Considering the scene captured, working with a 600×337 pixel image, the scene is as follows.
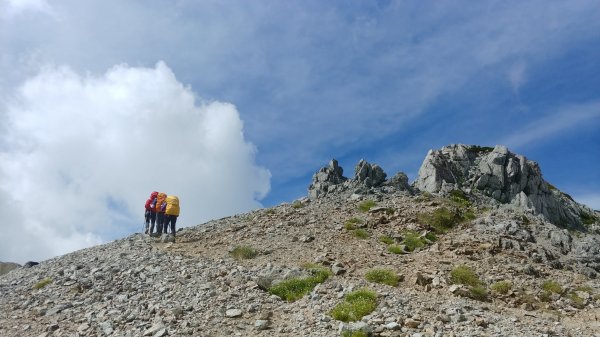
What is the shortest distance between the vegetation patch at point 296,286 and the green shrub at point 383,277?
7.47ft

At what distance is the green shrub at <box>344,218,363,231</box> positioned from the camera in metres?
34.4

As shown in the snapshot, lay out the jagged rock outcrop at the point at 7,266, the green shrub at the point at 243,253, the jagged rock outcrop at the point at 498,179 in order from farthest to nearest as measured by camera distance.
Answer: the jagged rock outcrop at the point at 7,266 → the jagged rock outcrop at the point at 498,179 → the green shrub at the point at 243,253

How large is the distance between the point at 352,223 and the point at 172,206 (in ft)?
44.0

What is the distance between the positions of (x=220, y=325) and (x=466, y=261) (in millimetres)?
16088

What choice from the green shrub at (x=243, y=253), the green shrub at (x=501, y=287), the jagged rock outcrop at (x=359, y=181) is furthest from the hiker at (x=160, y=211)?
the green shrub at (x=501, y=287)

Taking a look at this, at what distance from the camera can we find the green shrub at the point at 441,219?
117 feet

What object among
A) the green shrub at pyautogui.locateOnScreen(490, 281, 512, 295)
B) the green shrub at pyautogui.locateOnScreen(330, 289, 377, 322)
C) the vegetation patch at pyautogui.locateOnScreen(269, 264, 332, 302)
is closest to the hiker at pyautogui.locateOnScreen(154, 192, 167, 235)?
the vegetation patch at pyautogui.locateOnScreen(269, 264, 332, 302)

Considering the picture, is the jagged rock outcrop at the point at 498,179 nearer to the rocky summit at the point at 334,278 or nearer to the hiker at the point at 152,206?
the rocky summit at the point at 334,278

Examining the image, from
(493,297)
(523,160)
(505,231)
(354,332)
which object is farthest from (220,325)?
(523,160)

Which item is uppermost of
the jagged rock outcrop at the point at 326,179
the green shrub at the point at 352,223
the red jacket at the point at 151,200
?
the jagged rock outcrop at the point at 326,179

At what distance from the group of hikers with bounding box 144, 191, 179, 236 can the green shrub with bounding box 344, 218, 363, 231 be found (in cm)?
1257

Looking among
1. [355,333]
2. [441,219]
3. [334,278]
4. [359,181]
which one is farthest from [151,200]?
[355,333]

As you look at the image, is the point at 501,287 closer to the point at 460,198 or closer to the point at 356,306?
the point at 356,306

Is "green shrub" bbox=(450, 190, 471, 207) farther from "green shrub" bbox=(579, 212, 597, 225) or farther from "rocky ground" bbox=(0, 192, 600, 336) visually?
"green shrub" bbox=(579, 212, 597, 225)
